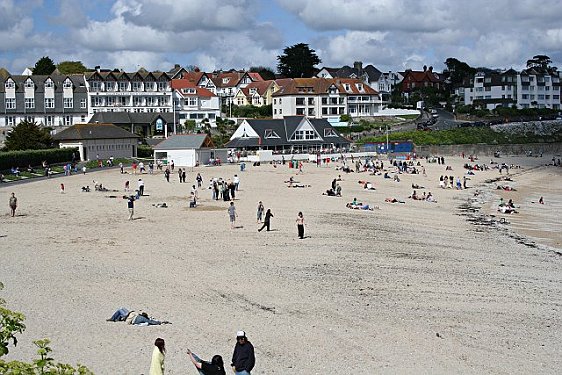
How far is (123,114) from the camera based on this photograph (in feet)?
268

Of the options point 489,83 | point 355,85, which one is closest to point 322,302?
point 355,85

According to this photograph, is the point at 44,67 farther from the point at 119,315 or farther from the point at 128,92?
the point at 119,315

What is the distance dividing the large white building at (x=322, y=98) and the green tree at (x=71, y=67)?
29098 millimetres

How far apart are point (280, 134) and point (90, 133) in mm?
18530

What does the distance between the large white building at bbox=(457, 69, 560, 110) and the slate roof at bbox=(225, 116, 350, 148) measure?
51.2m

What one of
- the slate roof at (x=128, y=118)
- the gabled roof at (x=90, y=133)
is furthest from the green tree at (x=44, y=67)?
the gabled roof at (x=90, y=133)

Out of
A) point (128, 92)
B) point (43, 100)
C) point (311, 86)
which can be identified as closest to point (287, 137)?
point (128, 92)

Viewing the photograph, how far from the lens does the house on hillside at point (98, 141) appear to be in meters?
61.9

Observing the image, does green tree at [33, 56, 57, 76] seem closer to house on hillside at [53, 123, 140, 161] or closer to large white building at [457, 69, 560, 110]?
house on hillside at [53, 123, 140, 161]

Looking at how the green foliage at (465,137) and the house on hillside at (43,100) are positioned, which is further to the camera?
the green foliage at (465,137)

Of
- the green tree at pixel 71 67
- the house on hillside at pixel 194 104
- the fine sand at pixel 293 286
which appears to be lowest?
the fine sand at pixel 293 286

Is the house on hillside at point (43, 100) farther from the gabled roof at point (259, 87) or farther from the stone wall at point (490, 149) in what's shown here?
the stone wall at point (490, 149)

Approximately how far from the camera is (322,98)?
325 feet

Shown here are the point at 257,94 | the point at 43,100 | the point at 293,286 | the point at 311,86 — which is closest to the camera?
the point at 293,286
